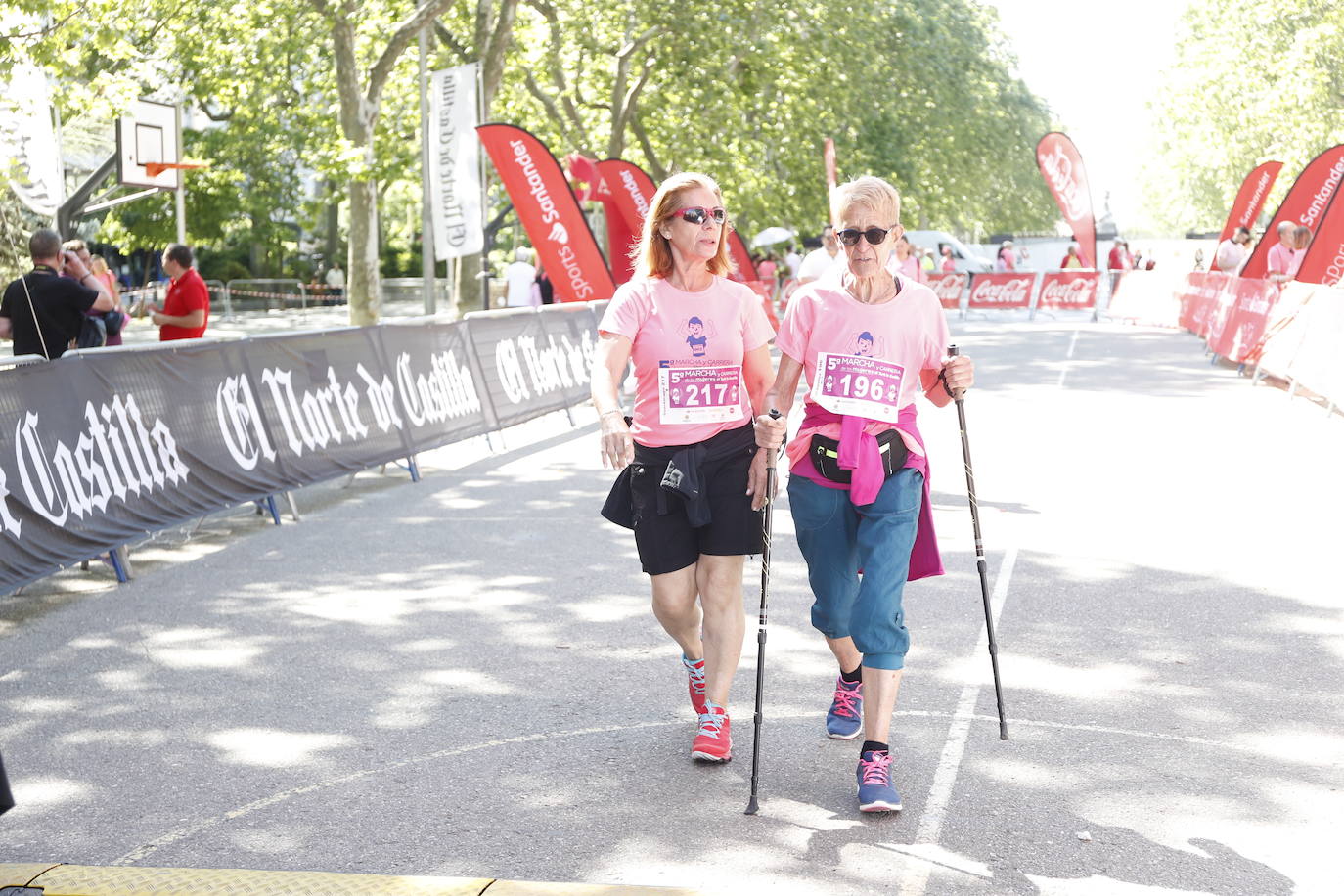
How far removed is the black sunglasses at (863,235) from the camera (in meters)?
5.09

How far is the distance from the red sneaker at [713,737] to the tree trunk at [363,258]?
2105cm

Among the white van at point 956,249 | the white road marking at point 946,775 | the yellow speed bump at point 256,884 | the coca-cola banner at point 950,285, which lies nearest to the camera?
the yellow speed bump at point 256,884

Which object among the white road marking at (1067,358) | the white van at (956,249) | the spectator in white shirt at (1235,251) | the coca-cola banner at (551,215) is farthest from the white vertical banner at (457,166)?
the white van at (956,249)

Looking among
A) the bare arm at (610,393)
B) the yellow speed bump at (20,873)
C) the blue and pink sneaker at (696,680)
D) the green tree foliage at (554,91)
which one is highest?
the green tree foliage at (554,91)

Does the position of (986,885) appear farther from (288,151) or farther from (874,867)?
(288,151)

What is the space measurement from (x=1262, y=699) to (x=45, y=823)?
432cm

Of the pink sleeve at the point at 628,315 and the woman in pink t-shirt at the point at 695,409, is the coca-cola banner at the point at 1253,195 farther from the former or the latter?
the pink sleeve at the point at 628,315

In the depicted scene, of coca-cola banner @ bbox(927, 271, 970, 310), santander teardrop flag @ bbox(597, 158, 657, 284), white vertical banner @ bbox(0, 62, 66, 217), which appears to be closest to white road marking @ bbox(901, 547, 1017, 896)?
white vertical banner @ bbox(0, 62, 66, 217)

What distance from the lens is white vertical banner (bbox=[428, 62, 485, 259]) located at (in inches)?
845

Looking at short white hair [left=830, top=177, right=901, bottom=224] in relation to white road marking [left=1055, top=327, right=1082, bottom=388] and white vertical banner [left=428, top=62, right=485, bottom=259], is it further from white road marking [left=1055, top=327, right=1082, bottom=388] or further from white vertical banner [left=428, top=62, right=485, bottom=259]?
white vertical banner [left=428, top=62, right=485, bottom=259]

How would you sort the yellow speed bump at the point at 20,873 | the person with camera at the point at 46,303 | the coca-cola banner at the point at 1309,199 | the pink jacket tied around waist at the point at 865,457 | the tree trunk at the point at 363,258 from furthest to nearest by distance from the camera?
the tree trunk at the point at 363,258 → the coca-cola banner at the point at 1309,199 → the person with camera at the point at 46,303 → the pink jacket tied around waist at the point at 865,457 → the yellow speed bump at the point at 20,873

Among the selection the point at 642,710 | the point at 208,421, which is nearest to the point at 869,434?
the point at 642,710

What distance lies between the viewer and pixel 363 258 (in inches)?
1039

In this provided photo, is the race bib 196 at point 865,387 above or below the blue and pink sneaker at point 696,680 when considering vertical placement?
above
